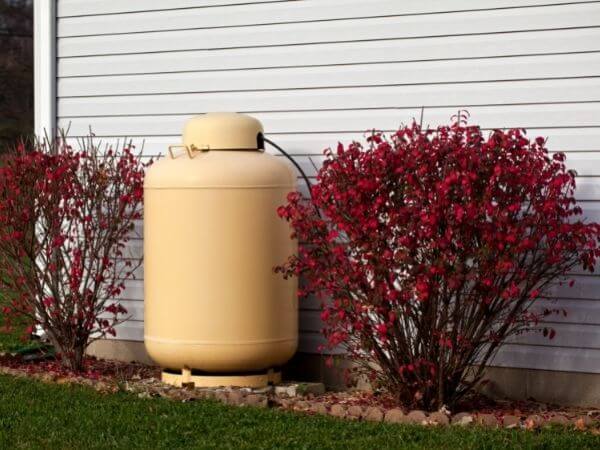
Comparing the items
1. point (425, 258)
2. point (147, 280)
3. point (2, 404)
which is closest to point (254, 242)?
point (147, 280)

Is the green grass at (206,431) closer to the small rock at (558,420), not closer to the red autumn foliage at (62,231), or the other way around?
the small rock at (558,420)

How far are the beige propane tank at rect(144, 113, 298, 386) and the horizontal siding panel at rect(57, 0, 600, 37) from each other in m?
0.99

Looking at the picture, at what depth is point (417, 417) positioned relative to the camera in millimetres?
6742

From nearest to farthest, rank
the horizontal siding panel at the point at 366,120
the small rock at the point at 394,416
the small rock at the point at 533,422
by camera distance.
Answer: the small rock at the point at 533,422, the small rock at the point at 394,416, the horizontal siding panel at the point at 366,120

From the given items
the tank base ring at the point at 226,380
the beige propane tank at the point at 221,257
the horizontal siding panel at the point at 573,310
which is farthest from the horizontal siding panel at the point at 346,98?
the tank base ring at the point at 226,380

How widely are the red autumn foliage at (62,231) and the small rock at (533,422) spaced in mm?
3327

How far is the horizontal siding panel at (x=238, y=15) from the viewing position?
806 cm

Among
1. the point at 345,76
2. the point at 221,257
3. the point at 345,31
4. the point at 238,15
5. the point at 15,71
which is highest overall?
the point at 15,71

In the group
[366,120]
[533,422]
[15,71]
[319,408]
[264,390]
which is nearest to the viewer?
[533,422]

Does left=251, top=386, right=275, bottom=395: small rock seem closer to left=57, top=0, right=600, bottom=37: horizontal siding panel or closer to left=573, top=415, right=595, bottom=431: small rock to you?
left=573, top=415, right=595, bottom=431: small rock

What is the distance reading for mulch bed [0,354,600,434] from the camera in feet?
21.9

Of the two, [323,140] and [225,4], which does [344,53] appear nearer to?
[323,140]

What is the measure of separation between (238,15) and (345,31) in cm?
93

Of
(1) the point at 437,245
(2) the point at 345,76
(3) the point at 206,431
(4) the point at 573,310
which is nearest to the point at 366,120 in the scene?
(2) the point at 345,76
